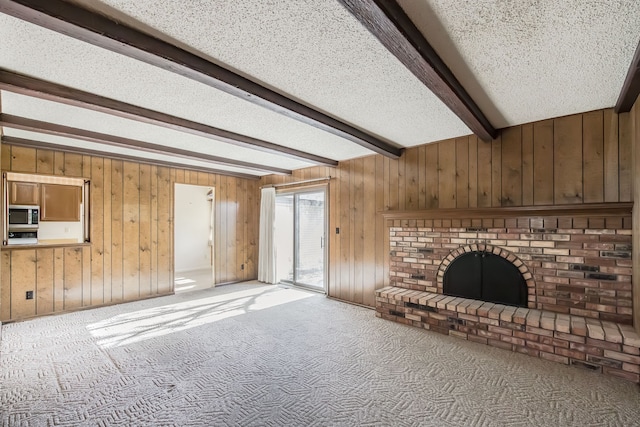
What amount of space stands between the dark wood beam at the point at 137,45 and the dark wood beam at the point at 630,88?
7.36ft

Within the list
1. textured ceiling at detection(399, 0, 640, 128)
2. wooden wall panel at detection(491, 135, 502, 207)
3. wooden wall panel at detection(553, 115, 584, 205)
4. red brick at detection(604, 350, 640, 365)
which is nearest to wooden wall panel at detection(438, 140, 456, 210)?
wooden wall panel at detection(491, 135, 502, 207)

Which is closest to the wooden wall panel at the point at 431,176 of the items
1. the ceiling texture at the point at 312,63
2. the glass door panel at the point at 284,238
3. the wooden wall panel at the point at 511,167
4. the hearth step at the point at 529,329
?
the ceiling texture at the point at 312,63

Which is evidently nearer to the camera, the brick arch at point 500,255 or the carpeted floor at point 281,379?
the carpeted floor at point 281,379

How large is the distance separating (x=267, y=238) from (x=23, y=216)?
3.65 metres

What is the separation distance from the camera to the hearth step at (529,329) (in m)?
2.34

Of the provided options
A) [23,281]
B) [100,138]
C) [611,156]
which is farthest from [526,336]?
[23,281]

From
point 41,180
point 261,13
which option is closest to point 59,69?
point 261,13

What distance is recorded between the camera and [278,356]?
2750 millimetres

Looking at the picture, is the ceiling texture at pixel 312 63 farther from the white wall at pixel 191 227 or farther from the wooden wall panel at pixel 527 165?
the white wall at pixel 191 227

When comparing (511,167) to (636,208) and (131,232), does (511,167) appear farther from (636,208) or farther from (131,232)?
(131,232)

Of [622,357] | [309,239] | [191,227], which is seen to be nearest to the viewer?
[622,357]

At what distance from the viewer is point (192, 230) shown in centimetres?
768

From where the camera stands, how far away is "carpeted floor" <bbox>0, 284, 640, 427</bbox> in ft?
6.27

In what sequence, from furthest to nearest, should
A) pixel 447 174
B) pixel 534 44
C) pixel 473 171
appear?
pixel 447 174 < pixel 473 171 < pixel 534 44
